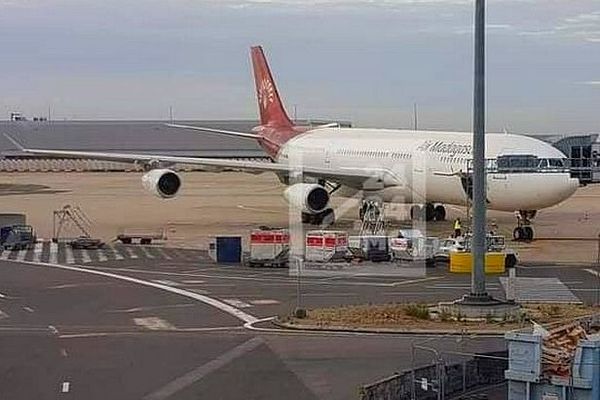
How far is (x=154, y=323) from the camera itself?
26984mm

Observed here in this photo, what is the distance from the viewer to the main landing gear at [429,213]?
176ft

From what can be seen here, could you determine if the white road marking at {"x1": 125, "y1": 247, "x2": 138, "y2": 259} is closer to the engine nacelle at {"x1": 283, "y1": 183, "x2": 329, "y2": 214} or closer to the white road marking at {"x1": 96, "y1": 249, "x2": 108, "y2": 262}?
the white road marking at {"x1": 96, "y1": 249, "x2": 108, "y2": 262}

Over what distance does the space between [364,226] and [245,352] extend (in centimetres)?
2625

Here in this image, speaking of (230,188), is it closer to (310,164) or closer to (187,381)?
(310,164)

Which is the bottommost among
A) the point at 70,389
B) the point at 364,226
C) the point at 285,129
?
the point at 70,389

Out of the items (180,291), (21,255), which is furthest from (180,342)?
(21,255)

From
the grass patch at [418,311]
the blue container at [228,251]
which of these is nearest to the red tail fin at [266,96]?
the blue container at [228,251]

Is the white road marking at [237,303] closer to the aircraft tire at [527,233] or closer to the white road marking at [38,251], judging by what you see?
the white road marking at [38,251]

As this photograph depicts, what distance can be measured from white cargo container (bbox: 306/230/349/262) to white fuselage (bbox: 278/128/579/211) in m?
6.36

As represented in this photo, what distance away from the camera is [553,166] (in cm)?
4281

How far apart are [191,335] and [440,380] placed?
27.8ft

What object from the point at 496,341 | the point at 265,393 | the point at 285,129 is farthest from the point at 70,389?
the point at 285,129

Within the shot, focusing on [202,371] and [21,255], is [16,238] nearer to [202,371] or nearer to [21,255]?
[21,255]

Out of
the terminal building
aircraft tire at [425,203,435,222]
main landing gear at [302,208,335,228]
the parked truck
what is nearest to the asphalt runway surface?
the parked truck
